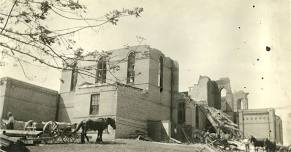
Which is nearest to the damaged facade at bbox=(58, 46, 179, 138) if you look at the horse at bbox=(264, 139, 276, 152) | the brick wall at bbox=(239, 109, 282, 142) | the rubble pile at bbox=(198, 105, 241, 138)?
the rubble pile at bbox=(198, 105, 241, 138)

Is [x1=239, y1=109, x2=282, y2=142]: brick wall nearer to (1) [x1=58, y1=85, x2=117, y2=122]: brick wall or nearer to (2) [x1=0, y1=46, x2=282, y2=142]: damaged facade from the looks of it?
(2) [x1=0, y1=46, x2=282, y2=142]: damaged facade

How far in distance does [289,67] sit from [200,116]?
3222 centimetres

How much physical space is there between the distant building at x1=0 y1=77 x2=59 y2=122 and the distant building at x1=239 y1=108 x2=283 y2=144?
1079 inches

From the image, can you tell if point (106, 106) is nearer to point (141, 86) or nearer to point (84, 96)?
point (84, 96)

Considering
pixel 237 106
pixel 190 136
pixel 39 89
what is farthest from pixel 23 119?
pixel 237 106

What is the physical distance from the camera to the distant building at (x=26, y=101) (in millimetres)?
31188

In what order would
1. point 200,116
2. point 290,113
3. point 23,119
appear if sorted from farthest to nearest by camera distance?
1. point 200,116
2. point 23,119
3. point 290,113

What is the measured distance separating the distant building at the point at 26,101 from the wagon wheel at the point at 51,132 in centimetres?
1083

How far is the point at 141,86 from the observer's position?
34125 millimetres

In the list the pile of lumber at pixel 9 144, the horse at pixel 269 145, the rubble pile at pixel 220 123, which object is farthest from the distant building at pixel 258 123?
the pile of lumber at pixel 9 144

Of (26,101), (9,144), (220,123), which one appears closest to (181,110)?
(220,123)

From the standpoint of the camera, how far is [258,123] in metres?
51.7

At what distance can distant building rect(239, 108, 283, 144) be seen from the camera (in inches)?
2002

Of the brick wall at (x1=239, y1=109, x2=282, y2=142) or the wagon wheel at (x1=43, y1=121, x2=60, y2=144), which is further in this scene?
the brick wall at (x1=239, y1=109, x2=282, y2=142)
